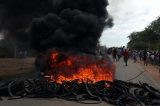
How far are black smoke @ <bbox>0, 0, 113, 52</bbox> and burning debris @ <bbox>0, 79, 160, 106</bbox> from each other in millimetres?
3607

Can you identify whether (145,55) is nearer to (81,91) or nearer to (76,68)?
(76,68)

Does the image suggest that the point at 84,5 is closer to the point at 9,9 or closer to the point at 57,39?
the point at 57,39

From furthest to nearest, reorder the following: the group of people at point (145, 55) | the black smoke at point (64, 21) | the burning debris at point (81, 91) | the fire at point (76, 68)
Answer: the group of people at point (145, 55)
the black smoke at point (64, 21)
the fire at point (76, 68)
the burning debris at point (81, 91)

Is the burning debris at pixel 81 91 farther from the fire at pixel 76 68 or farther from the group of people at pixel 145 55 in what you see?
the group of people at pixel 145 55

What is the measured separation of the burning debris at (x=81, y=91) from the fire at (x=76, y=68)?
1545 mm

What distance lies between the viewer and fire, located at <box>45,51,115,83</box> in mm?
16922

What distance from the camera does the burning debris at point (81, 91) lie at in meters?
13.3

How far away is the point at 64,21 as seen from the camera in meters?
18.3

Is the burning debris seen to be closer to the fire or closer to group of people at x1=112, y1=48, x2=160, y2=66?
the fire

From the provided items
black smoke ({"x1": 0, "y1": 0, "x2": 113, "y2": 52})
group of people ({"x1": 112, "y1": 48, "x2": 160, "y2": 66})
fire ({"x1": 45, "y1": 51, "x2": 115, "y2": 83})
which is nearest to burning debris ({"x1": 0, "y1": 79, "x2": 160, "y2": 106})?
fire ({"x1": 45, "y1": 51, "x2": 115, "y2": 83})

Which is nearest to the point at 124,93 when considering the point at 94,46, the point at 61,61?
the point at 61,61

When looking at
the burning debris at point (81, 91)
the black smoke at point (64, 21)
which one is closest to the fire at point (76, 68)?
the black smoke at point (64, 21)

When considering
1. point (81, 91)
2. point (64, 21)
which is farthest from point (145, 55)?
point (81, 91)

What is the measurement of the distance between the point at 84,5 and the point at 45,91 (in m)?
6.52
